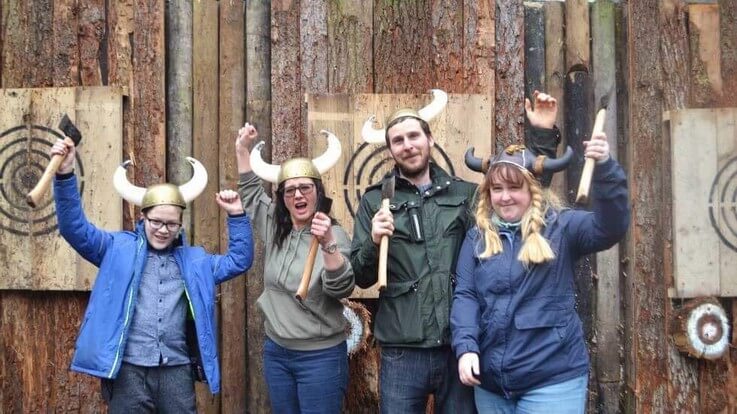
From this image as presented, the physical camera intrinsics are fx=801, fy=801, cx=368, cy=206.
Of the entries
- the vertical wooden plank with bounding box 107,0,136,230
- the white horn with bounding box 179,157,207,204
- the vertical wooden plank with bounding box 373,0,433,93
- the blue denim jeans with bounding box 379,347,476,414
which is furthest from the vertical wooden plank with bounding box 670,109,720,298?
the vertical wooden plank with bounding box 107,0,136,230

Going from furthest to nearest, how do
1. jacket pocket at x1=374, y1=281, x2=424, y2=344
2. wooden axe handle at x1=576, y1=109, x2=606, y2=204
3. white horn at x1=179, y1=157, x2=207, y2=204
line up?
1. white horn at x1=179, y1=157, x2=207, y2=204
2. jacket pocket at x1=374, y1=281, x2=424, y2=344
3. wooden axe handle at x1=576, y1=109, x2=606, y2=204

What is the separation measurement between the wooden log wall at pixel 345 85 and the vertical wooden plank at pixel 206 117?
0.03 feet

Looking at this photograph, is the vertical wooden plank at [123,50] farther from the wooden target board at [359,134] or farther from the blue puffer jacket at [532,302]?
the blue puffer jacket at [532,302]

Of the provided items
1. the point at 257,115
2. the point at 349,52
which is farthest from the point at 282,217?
the point at 349,52

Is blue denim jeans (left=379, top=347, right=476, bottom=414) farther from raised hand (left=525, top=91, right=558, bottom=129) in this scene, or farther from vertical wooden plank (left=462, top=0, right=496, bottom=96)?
vertical wooden plank (left=462, top=0, right=496, bottom=96)

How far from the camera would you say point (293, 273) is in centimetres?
427

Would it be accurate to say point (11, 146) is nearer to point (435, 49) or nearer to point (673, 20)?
point (435, 49)

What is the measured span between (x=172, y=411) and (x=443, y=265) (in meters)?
1.59

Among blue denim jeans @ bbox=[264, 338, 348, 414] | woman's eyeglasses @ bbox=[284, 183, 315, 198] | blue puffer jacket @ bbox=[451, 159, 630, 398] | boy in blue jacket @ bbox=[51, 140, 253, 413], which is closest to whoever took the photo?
blue puffer jacket @ bbox=[451, 159, 630, 398]

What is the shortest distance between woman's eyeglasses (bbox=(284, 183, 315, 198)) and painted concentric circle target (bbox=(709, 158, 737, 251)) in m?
2.71

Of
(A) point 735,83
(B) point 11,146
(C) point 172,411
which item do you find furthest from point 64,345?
(A) point 735,83

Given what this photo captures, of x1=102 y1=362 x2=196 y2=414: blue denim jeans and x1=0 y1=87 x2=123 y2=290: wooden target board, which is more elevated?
x1=0 y1=87 x2=123 y2=290: wooden target board

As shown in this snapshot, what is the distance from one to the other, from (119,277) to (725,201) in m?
3.81

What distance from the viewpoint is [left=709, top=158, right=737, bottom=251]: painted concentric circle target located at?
206 inches
